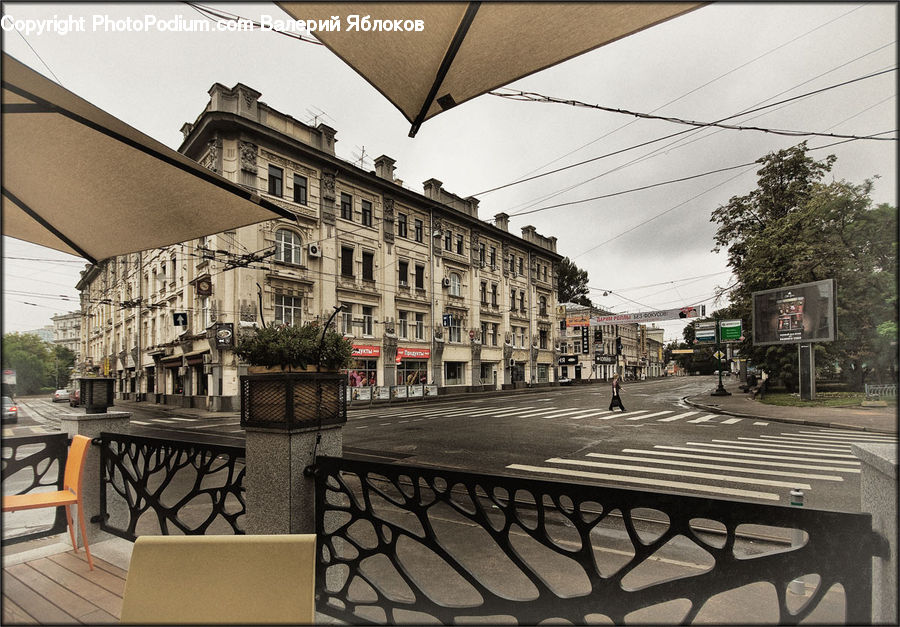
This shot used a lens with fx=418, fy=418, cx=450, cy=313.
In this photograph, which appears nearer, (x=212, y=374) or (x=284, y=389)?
(x=284, y=389)

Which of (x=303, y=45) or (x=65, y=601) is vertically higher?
(x=303, y=45)

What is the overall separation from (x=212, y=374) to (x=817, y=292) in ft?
84.7

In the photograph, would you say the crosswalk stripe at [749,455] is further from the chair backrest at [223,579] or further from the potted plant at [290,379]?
the chair backrest at [223,579]

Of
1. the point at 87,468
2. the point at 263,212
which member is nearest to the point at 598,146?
the point at 263,212

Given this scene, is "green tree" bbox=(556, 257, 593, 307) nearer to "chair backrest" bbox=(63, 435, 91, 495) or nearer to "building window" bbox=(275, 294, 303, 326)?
"building window" bbox=(275, 294, 303, 326)

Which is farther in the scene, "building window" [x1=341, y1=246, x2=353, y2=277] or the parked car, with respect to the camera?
"building window" [x1=341, y1=246, x2=353, y2=277]

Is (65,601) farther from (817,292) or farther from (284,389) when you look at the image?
(817,292)

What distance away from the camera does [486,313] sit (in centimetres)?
3769

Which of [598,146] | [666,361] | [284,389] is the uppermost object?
[598,146]

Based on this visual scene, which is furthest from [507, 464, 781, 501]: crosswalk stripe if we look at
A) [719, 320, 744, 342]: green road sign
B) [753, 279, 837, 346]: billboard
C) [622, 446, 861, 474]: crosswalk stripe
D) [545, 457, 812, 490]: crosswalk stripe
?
[719, 320, 744, 342]: green road sign

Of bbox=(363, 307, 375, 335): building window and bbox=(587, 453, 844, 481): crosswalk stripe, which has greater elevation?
bbox=(363, 307, 375, 335): building window

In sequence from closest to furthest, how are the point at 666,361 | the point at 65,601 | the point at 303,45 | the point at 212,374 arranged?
1. the point at 65,601
2. the point at 303,45
3. the point at 212,374
4. the point at 666,361

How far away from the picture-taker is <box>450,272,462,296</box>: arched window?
112 ft

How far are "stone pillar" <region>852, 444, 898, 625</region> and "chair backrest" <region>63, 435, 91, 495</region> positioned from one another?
5180 millimetres
